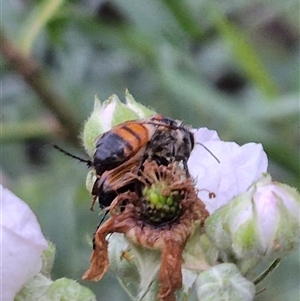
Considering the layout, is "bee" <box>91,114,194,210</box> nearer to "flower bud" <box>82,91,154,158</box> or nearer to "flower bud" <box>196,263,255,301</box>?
"flower bud" <box>82,91,154,158</box>

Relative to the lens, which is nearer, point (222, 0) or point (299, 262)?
point (299, 262)

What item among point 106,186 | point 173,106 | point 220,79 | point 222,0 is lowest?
point 220,79

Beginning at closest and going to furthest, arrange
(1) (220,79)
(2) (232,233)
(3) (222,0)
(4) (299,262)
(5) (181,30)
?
(2) (232,233)
(4) (299,262)
(5) (181,30)
(3) (222,0)
(1) (220,79)

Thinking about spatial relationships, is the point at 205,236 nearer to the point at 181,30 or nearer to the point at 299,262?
the point at 299,262

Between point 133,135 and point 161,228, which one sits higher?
point 133,135

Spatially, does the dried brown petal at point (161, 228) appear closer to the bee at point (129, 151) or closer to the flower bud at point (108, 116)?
the bee at point (129, 151)

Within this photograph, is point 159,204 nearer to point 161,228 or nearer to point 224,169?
point 161,228

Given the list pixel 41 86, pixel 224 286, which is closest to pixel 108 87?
pixel 41 86

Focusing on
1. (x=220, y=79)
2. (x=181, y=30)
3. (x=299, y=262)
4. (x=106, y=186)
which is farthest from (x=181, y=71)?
(x=106, y=186)

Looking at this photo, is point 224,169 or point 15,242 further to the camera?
point 224,169
